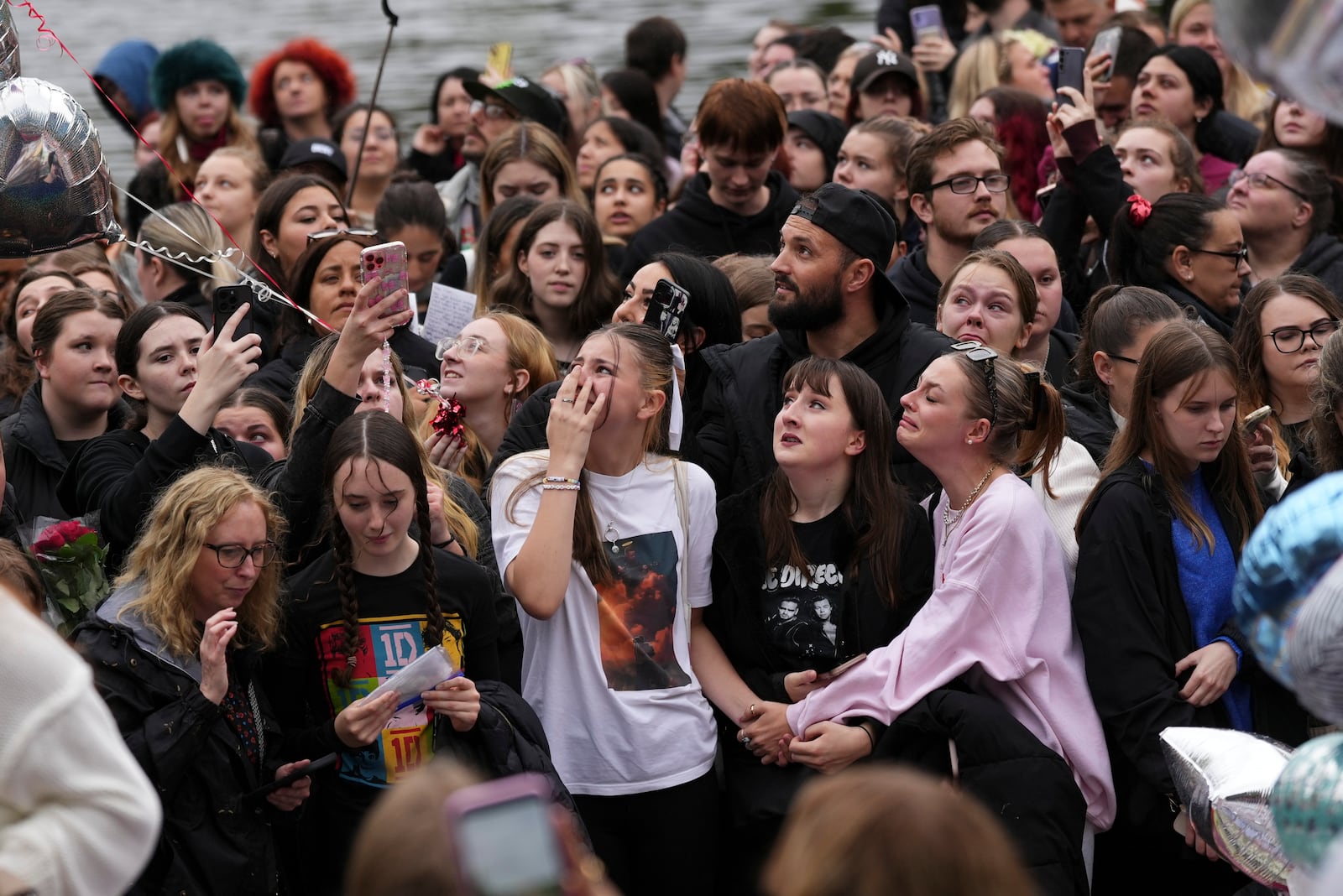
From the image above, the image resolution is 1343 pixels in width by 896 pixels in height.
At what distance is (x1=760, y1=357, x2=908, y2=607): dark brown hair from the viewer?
3.88 metres

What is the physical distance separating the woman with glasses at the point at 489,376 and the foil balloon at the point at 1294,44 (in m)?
2.98

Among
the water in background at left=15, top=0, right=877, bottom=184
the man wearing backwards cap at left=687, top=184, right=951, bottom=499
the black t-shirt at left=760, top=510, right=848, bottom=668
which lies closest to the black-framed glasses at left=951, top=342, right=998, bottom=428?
the man wearing backwards cap at left=687, top=184, right=951, bottom=499

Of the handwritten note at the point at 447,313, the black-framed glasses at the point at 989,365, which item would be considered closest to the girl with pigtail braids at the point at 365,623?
the black-framed glasses at the point at 989,365

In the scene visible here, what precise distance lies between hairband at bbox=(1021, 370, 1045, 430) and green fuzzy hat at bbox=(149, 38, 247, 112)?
5345 millimetres

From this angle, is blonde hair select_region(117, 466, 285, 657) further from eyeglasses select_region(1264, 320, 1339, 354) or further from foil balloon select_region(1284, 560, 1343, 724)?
eyeglasses select_region(1264, 320, 1339, 354)

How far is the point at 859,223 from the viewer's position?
4.58 m

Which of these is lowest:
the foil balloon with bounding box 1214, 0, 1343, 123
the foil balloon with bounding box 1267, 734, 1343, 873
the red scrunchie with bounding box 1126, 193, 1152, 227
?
the foil balloon with bounding box 1267, 734, 1343, 873

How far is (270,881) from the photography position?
349 cm

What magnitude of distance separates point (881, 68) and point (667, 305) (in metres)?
3.57

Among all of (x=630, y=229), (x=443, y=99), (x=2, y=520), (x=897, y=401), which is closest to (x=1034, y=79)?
(x=630, y=229)

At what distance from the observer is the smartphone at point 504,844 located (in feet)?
5.32

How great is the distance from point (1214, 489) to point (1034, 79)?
4.34 m

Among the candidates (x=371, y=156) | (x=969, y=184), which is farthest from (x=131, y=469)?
(x=371, y=156)

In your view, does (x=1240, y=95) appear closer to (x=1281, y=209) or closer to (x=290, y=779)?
(x=1281, y=209)
